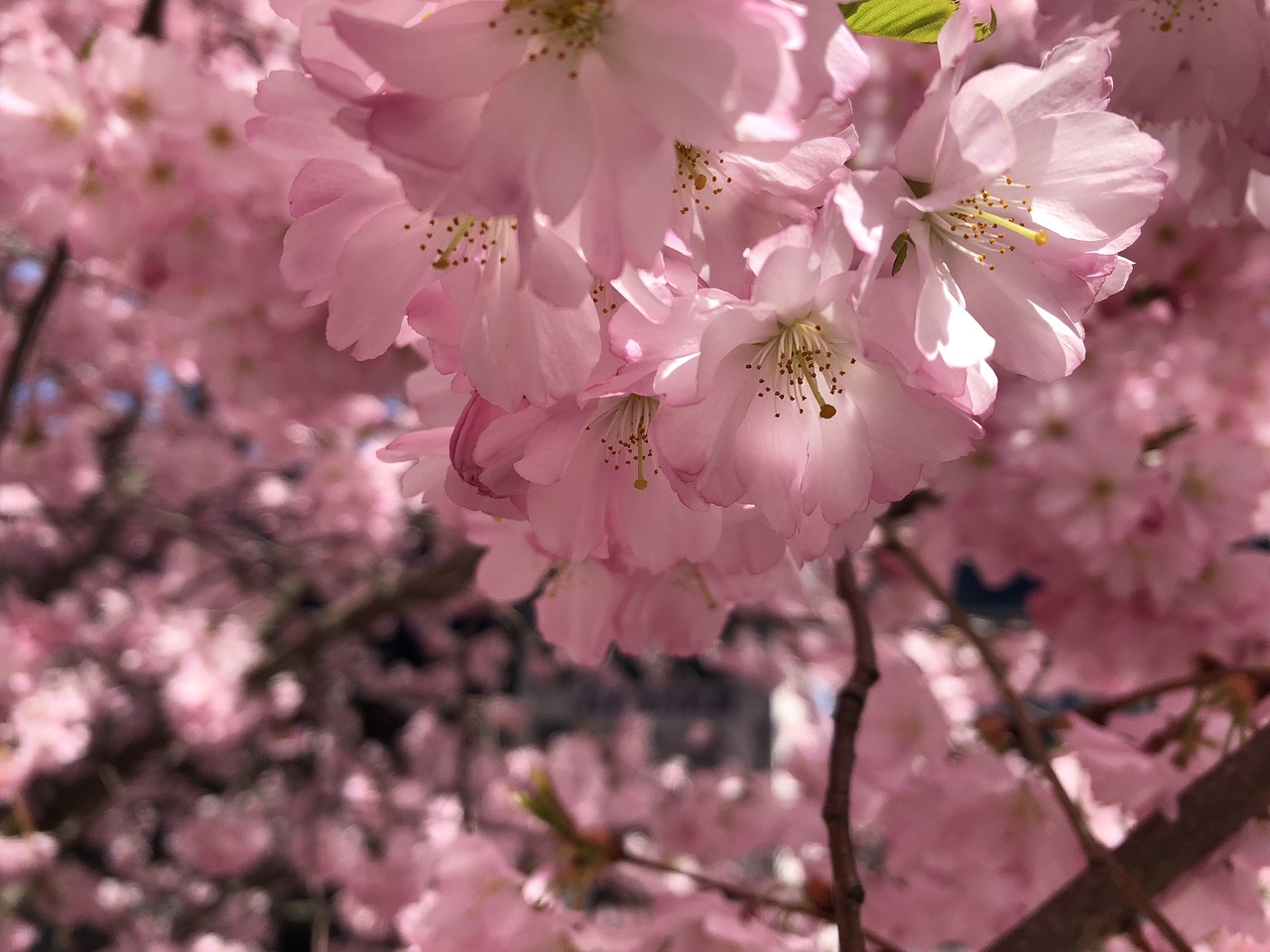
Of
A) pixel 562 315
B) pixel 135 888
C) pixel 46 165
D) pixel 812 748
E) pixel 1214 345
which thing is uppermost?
pixel 562 315

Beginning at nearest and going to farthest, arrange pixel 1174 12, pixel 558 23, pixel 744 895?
pixel 558 23 → pixel 1174 12 → pixel 744 895

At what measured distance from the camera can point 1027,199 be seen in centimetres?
47

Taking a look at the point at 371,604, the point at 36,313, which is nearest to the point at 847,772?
the point at 36,313

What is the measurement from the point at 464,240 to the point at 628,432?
149 millimetres

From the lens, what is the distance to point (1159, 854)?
2.42 ft

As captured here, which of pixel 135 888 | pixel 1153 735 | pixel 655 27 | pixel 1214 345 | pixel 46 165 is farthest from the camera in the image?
pixel 135 888

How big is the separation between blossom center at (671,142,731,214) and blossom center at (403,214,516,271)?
0.29 ft

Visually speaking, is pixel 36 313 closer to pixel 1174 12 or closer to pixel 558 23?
pixel 558 23

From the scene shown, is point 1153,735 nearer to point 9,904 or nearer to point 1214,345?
point 1214,345

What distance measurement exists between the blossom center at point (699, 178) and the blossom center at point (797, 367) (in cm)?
8

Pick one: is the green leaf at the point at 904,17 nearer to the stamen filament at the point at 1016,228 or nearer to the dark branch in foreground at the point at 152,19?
the stamen filament at the point at 1016,228

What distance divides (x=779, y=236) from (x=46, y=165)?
1.33m

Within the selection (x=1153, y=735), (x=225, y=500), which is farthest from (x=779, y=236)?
(x=225, y=500)

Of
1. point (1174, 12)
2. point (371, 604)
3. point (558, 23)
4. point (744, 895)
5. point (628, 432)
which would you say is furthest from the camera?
point (371, 604)
